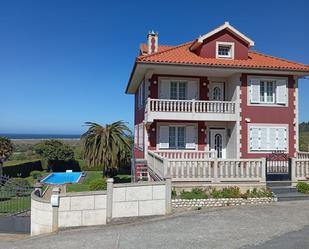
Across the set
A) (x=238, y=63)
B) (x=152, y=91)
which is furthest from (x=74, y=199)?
(x=238, y=63)

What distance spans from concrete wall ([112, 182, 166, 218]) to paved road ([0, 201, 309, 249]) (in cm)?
54

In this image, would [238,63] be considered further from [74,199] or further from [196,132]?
[74,199]

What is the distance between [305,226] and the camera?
1009cm

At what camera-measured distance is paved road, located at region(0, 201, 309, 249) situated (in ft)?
28.5

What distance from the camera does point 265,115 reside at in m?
20.2

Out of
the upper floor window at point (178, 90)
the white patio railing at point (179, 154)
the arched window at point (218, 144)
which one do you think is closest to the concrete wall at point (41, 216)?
the white patio railing at point (179, 154)

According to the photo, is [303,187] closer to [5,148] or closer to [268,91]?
[268,91]

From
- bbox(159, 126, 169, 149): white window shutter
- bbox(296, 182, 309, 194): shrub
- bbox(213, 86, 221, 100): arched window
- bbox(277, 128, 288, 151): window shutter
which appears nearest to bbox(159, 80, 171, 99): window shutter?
bbox(159, 126, 169, 149): white window shutter

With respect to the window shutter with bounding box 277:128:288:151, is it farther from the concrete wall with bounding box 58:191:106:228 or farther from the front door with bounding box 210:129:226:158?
the concrete wall with bounding box 58:191:106:228

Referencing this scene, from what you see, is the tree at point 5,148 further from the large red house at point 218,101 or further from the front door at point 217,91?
the front door at point 217,91

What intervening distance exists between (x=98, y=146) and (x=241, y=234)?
857 inches

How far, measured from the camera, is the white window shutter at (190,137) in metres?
21.1

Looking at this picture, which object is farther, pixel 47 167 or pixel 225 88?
pixel 47 167

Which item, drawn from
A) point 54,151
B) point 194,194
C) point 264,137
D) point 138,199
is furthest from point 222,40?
point 54,151
